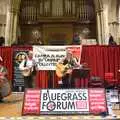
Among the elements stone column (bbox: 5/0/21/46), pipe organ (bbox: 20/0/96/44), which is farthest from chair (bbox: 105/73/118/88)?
pipe organ (bbox: 20/0/96/44)

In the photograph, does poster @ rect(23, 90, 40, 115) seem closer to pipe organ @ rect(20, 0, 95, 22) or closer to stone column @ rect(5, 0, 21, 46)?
stone column @ rect(5, 0, 21, 46)

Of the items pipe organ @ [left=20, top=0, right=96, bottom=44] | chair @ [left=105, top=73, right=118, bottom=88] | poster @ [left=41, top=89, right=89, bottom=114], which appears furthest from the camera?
pipe organ @ [left=20, top=0, right=96, bottom=44]

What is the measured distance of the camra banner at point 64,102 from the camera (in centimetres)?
672

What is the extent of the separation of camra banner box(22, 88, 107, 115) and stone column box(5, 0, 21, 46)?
35.5ft

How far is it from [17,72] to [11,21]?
6.47 m

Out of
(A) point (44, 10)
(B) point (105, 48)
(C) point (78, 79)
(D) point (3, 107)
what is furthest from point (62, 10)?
(D) point (3, 107)

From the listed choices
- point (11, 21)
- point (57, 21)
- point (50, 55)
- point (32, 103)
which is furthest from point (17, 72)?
point (57, 21)

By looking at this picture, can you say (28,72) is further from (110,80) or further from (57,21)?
(57,21)

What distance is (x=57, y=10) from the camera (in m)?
19.0

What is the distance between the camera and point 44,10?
1902cm

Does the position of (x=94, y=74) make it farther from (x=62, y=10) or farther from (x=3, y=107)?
(x=62, y=10)

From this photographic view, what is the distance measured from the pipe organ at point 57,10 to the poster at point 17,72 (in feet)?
22.9

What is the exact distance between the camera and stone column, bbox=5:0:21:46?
1759cm

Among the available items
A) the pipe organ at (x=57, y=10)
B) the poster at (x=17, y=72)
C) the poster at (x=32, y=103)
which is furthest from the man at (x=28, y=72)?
the pipe organ at (x=57, y=10)
